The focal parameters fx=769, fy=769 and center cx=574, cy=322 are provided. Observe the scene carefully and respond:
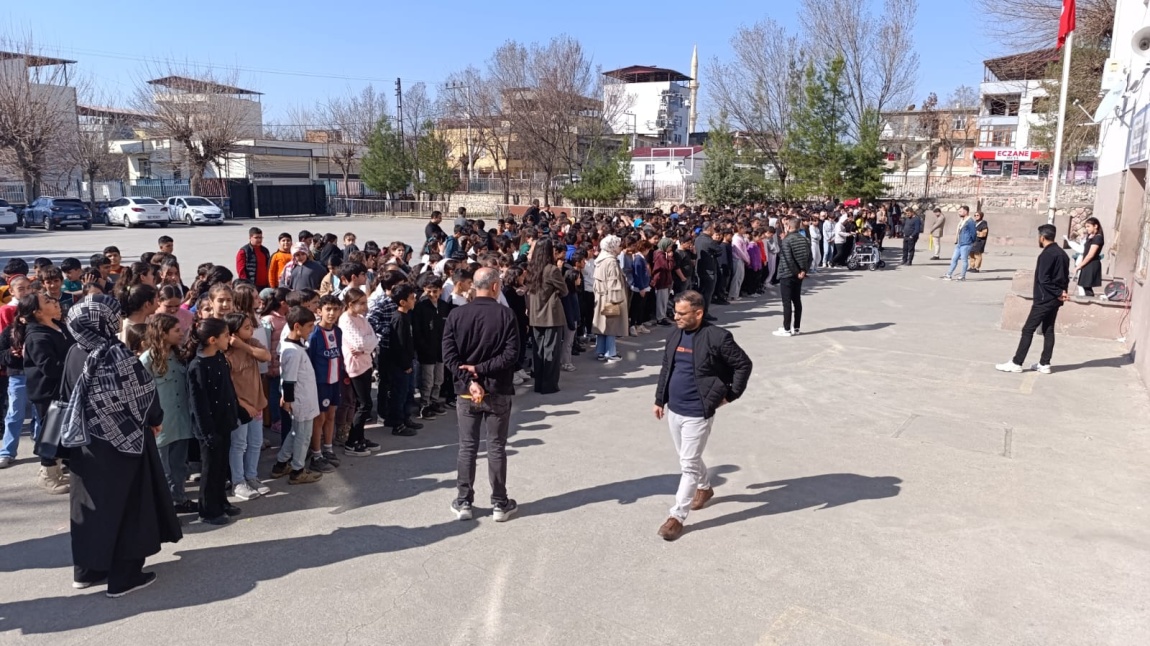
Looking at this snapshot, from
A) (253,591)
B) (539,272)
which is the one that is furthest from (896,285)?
(253,591)

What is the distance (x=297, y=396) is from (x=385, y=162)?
4633 cm

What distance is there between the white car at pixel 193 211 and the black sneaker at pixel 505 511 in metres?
37.2

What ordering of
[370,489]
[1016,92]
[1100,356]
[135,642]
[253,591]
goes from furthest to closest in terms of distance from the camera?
1. [1016,92]
2. [1100,356]
3. [370,489]
4. [253,591]
5. [135,642]

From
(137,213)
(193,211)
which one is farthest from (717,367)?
(193,211)

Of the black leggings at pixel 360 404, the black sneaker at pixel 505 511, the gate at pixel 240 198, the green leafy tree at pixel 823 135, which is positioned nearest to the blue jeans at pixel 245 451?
the black leggings at pixel 360 404

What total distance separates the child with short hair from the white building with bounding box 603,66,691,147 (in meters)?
75.9

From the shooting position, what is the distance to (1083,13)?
89.7ft

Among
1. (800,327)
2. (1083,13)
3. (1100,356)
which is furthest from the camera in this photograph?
(1083,13)

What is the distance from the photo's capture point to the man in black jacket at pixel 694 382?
16.7 ft

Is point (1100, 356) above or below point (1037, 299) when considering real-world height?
below

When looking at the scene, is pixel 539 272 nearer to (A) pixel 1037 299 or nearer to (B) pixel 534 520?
(B) pixel 534 520

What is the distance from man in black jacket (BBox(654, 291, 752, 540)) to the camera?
16.7 ft

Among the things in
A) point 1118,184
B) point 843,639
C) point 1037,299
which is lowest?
point 843,639

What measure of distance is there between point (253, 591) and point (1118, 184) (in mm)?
18407
